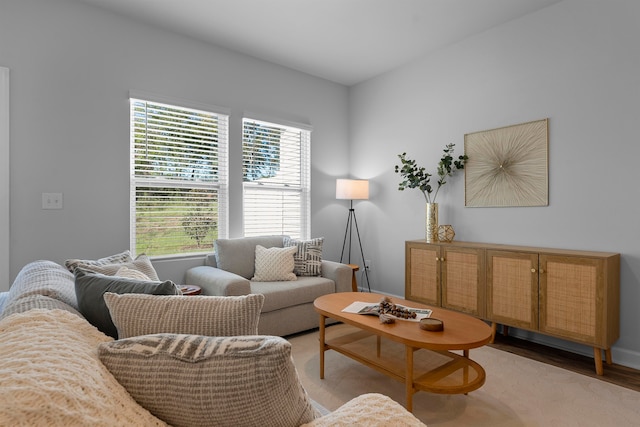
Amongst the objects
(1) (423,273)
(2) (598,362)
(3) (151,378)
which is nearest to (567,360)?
(2) (598,362)

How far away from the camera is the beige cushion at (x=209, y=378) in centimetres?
70

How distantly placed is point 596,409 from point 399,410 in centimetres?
189

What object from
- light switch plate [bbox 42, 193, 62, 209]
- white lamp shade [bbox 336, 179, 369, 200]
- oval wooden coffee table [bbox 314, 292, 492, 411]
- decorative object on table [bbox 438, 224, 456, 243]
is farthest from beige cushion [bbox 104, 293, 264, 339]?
white lamp shade [bbox 336, 179, 369, 200]

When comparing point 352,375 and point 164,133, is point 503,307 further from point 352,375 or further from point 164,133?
point 164,133

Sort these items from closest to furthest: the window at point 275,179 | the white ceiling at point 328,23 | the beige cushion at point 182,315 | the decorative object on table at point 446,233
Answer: the beige cushion at point 182,315 < the white ceiling at point 328,23 < the decorative object on table at point 446,233 < the window at point 275,179

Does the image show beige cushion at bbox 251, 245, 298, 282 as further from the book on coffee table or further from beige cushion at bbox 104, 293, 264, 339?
beige cushion at bbox 104, 293, 264, 339

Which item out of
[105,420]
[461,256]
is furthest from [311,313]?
[105,420]

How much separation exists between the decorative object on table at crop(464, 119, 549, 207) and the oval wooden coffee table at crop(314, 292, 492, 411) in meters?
1.53

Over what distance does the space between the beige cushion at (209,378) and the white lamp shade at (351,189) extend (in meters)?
3.54

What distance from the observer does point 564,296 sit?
2.56m

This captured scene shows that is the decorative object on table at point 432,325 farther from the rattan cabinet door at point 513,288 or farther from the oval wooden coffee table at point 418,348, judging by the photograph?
the rattan cabinet door at point 513,288

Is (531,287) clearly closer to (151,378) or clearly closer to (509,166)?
(509,166)

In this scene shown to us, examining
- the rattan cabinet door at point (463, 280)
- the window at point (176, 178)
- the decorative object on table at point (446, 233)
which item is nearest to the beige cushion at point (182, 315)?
the window at point (176, 178)

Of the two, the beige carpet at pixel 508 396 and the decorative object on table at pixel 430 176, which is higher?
the decorative object on table at pixel 430 176
